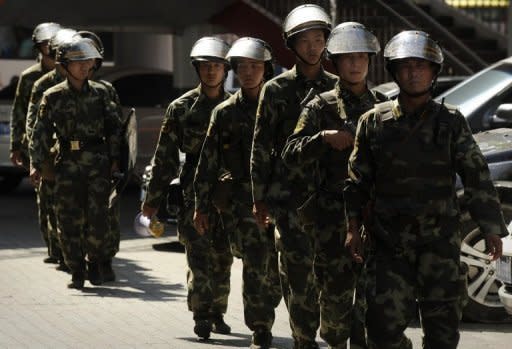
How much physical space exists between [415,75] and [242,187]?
240cm

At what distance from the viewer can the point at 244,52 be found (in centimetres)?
964

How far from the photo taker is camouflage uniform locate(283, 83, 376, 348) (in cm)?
835

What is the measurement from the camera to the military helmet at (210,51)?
34.0 ft

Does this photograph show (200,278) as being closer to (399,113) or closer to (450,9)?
(399,113)

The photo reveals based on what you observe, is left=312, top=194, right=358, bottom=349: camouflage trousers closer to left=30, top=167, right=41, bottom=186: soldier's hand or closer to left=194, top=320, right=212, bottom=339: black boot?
left=194, top=320, right=212, bottom=339: black boot

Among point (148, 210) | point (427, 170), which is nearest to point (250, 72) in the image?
point (148, 210)

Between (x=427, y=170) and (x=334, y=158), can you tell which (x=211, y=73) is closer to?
(x=334, y=158)

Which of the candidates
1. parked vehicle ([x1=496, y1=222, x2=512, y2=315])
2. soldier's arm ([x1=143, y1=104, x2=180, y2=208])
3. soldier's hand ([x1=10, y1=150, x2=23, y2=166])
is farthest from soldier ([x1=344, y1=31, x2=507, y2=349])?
soldier's hand ([x1=10, y1=150, x2=23, y2=166])

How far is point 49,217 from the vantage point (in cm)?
1379

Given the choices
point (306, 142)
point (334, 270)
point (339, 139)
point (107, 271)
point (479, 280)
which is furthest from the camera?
point (107, 271)

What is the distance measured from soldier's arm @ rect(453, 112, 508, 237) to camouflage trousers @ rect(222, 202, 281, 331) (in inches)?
93.8

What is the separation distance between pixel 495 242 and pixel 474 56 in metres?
14.4

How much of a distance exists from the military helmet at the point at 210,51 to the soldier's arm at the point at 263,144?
150cm

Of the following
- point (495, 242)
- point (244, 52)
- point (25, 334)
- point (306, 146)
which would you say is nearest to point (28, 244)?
point (25, 334)
